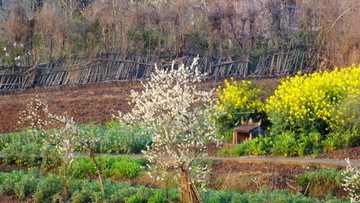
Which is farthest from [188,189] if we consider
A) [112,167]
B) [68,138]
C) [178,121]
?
[112,167]

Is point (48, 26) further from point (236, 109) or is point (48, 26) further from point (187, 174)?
point (187, 174)

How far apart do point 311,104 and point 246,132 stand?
1512 millimetres

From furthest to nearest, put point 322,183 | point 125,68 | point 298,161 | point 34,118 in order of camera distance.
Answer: point 125,68
point 34,118
point 298,161
point 322,183

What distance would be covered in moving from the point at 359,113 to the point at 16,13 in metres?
18.3

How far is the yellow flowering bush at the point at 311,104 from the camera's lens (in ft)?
37.2

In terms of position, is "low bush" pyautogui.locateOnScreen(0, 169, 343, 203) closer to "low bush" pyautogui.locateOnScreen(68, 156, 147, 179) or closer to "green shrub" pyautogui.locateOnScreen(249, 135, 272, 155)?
"low bush" pyautogui.locateOnScreen(68, 156, 147, 179)

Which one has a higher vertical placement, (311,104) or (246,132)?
(311,104)

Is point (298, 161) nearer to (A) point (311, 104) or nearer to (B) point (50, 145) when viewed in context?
(A) point (311, 104)

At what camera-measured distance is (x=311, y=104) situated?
11.6m

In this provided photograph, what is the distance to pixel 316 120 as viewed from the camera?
11484mm

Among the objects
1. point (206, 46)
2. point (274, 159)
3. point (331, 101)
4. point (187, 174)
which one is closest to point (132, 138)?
point (274, 159)

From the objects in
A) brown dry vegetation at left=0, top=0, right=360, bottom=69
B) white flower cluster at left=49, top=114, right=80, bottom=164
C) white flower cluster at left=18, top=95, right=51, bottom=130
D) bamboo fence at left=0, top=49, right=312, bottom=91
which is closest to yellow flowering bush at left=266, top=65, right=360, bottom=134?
white flower cluster at left=49, top=114, right=80, bottom=164

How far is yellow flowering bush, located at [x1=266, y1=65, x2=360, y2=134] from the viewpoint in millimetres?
11352

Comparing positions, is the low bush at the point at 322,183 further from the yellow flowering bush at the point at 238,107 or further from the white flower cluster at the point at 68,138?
the yellow flowering bush at the point at 238,107
